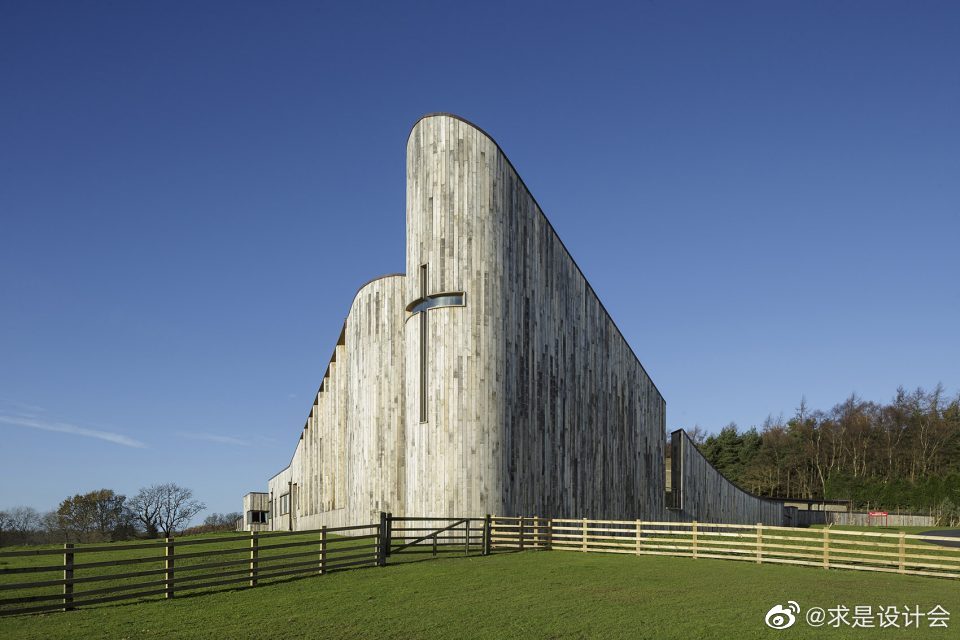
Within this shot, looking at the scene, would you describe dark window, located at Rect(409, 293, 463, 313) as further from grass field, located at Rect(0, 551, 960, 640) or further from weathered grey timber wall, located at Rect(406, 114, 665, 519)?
grass field, located at Rect(0, 551, 960, 640)

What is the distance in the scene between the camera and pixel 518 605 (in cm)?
1481

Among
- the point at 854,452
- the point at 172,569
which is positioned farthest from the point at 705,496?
the point at 854,452

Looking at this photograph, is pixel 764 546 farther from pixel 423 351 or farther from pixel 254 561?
pixel 254 561

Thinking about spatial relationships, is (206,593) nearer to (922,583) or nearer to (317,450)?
(922,583)

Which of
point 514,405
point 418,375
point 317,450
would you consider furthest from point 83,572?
point 317,450

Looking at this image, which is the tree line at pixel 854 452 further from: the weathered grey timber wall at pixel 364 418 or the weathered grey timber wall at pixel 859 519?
the weathered grey timber wall at pixel 364 418

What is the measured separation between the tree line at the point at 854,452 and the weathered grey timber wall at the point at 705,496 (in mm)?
26189

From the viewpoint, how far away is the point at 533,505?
101 ft

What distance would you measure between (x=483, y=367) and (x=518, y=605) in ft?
50.7

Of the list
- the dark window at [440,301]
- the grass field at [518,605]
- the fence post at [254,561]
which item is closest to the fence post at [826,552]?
the grass field at [518,605]

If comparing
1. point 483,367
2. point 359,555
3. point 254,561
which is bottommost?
point 359,555

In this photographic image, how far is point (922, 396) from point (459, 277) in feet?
267

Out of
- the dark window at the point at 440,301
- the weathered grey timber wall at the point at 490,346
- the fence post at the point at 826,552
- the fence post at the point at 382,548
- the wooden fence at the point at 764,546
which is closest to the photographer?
the wooden fence at the point at 764,546

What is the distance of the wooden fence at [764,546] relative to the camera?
809 inches
